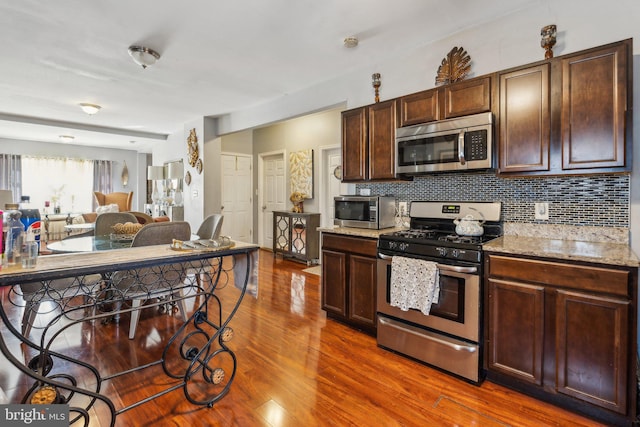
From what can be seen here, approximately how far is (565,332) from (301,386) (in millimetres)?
1561

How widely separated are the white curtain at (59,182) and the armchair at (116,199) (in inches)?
25.1

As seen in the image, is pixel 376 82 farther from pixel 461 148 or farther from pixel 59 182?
pixel 59 182

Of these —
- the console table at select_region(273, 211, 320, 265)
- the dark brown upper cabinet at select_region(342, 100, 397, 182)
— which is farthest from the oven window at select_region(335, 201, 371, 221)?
the console table at select_region(273, 211, 320, 265)

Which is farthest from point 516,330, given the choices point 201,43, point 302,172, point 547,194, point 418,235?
point 302,172

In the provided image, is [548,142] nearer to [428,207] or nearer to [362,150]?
[428,207]

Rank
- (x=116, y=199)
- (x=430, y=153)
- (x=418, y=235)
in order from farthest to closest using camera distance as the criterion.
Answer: (x=116, y=199), (x=430, y=153), (x=418, y=235)

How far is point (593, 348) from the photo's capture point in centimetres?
168

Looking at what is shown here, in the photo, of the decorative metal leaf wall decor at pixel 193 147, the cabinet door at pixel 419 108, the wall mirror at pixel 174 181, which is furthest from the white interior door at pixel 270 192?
the cabinet door at pixel 419 108

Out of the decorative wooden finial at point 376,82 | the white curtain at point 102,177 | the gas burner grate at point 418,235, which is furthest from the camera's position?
the white curtain at point 102,177

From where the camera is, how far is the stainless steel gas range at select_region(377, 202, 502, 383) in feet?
6.77

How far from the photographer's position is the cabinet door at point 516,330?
6.06 ft

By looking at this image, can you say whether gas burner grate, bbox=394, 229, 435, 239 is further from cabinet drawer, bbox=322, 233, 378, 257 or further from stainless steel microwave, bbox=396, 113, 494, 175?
stainless steel microwave, bbox=396, 113, 494, 175

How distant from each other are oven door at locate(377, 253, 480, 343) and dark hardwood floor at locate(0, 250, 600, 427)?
32 centimetres

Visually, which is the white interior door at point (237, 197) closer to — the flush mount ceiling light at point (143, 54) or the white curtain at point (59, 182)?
the flush mount ceiling light at point (143, 54)
